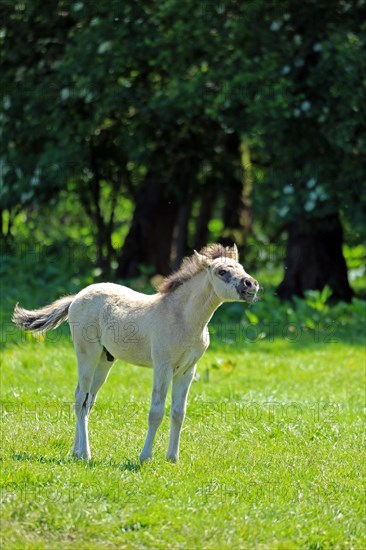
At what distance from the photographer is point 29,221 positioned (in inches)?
870

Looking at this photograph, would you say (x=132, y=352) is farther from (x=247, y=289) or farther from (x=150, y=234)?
Answer: (x=150, y=234)

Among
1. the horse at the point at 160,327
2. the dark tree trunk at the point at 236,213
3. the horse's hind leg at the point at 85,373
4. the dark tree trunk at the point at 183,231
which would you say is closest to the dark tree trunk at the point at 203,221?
the dark tree trunk at the point at 236,213

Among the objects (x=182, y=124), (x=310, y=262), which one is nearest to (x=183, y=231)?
(x=182, y=124)

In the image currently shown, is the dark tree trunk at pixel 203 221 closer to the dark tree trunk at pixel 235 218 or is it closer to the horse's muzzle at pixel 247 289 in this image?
the dark tree trunk at pixel 235 218

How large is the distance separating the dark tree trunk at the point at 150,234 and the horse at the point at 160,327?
454 inches

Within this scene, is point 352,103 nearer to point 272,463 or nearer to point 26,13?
point 26,13

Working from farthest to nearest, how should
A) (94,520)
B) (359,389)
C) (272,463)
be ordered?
(359,389) → (272,463) → (94,520)

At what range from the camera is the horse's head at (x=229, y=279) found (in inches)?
311

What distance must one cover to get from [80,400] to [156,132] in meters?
11.3

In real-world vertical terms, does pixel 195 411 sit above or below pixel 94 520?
below

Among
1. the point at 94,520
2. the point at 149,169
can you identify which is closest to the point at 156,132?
the point at 149,169

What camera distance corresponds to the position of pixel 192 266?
8.52m

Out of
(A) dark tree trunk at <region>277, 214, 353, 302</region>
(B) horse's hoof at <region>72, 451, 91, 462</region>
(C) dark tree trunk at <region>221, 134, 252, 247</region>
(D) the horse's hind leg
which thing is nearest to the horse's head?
(D) the horse's hind leg

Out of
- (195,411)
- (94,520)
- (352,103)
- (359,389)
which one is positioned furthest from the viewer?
(352,103)
